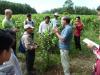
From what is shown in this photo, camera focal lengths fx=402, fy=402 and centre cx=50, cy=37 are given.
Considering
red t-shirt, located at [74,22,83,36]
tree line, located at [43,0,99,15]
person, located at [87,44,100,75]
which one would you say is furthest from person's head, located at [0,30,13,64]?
tree line, located at [43,0,99,15]

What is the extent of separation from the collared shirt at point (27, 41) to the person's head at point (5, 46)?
589 cm

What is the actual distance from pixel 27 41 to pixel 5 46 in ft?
19.9

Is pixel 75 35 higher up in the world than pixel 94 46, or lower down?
lower down

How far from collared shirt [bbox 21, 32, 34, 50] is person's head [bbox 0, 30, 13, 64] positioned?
5.89m

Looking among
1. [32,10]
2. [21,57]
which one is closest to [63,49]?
[21,57]

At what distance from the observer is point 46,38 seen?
12688 mm

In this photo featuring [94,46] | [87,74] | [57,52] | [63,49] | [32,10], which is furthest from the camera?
[32,10]

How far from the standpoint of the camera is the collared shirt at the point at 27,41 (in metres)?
10.1

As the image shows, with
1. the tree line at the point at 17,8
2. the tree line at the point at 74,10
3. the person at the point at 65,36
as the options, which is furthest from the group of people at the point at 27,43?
the tree line at the point at 17,8

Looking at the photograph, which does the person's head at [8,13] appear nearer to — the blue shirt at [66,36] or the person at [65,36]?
the person at [65,36]

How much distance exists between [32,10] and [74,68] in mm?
43793

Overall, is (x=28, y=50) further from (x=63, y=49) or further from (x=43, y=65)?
(x=43, y=65)

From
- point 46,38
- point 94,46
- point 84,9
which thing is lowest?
point 84,9

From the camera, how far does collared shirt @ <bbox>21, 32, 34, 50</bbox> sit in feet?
33.3
